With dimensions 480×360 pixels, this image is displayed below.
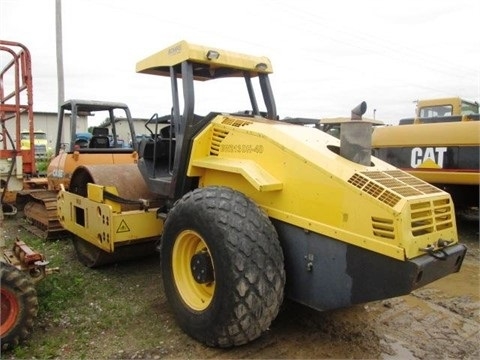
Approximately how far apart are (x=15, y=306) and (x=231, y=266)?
5.10 ft

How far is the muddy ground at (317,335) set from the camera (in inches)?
123

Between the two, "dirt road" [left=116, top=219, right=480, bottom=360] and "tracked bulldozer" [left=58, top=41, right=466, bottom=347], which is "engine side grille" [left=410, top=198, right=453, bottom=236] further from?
"dirt road" [left=116, top=219, right=480, bottom=360]

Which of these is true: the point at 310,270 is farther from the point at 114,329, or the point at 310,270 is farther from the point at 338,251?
the point at 114,329

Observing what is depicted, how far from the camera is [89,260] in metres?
5.07

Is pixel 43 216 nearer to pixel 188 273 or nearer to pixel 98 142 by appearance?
pixel 98 142

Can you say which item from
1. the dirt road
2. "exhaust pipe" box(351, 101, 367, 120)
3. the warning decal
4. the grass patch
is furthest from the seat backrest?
"exhaust pipe" box(351, 101, 367, 120)

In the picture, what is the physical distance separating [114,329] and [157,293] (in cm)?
78

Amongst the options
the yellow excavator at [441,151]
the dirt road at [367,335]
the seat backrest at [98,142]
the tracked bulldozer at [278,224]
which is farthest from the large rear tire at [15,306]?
the yellow excavator at [441,151]

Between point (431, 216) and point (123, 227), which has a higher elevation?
point (431, 216)

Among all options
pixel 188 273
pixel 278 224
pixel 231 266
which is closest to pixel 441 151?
pixel 278 224

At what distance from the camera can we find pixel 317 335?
337cm

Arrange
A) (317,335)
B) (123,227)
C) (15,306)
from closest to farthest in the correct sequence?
(15,306), (317,335), (123,227)

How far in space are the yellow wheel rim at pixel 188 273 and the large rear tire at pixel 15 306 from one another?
1035mm

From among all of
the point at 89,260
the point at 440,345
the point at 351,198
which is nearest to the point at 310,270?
the point at 351,198
